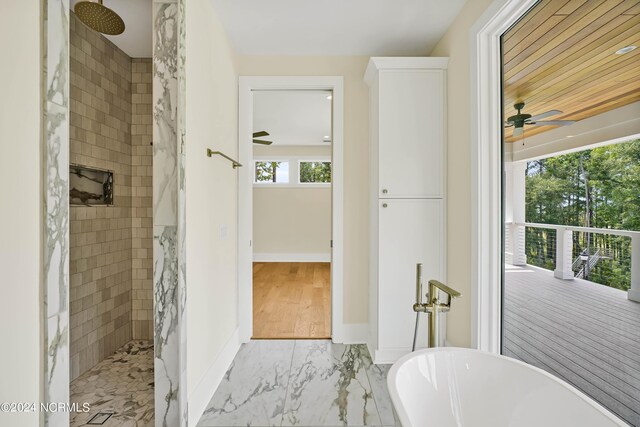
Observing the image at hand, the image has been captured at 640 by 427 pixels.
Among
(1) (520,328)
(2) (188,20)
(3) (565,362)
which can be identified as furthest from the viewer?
(1) (520,328)

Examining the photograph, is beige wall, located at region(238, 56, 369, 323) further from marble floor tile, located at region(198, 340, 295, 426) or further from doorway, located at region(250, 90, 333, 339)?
doorway, located at region(250, 90, 333, 339)

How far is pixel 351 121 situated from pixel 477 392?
2.10m

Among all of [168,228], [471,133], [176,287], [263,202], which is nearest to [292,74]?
[471,133]

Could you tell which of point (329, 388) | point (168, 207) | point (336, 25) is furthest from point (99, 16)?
point (329, 388)

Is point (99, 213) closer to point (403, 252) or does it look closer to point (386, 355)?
point (403, 252)

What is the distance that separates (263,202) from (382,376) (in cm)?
464

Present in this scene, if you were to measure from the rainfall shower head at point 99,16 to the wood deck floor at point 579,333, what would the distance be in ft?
8.24

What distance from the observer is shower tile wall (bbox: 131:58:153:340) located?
2566 mm

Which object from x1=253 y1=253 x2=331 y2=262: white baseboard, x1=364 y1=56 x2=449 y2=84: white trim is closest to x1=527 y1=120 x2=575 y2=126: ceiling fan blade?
x1=364 y1=56 x2=449 y2=84: white trim

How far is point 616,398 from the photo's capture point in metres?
1.17

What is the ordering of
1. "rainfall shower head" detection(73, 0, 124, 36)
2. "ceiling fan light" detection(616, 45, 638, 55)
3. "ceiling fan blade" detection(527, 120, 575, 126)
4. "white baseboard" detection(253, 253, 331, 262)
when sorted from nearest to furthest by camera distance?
1. "ceiling fan light" detection(616, 45, 638, 55)
2. "ceiling fan blade" detection(527, 120, 575, 126)
3. "rainfall shower head" detection(73, 0, 124, 36)
4. "white baseboard" detection(253, 253, 331, 262)

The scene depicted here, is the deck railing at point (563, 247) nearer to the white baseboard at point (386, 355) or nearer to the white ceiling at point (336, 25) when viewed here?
the white baseboard at point (386, 355)

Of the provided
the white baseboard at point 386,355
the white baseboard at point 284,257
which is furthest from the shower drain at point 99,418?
the white baseboard at point 284,257

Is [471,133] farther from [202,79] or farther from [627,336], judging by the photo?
[202,79]
